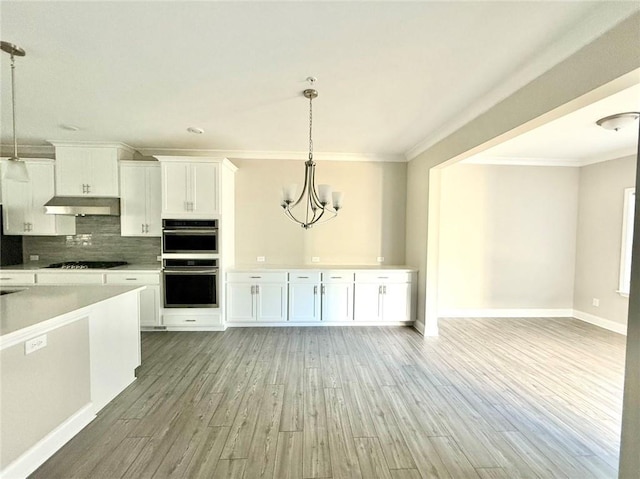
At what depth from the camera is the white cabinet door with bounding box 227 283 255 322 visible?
4.41 metres

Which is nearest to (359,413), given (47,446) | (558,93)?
(47,446)

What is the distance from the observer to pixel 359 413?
2383 mm

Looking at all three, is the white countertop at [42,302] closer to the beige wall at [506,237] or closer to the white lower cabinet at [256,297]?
the white lower cabinet at [256,297]

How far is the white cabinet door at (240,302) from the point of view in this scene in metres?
4.41

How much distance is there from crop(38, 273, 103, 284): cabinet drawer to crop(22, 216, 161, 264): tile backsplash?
0.63 meters

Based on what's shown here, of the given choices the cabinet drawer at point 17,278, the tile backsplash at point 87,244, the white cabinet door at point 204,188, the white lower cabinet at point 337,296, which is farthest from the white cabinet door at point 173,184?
the white lower cabinet at point 337,296

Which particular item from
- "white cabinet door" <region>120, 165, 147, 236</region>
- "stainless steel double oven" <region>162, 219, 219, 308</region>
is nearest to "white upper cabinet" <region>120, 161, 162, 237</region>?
"white cabinet door" <region>120, 165, 147, 236</region>

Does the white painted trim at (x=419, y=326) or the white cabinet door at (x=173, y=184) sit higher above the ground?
the white cabinet door at (x=173, y=184)

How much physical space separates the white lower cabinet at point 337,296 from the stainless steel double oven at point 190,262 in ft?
5.44

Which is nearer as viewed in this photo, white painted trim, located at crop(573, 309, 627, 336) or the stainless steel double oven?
the stainless steel double oven

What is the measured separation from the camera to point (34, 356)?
1828 mm

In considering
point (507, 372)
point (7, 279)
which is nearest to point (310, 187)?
point (507, 372)

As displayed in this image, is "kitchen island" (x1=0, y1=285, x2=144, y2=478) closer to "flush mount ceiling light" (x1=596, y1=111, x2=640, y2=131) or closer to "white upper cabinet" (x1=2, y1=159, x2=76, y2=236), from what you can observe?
"white upper cabinet" (x1=2, y1=159, x2=76, y2=236)

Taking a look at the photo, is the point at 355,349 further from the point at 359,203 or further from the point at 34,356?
the point at 34,356
